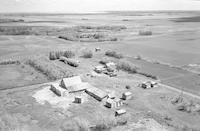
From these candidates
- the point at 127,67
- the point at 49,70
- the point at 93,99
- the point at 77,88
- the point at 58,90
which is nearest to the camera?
the point at 93,99

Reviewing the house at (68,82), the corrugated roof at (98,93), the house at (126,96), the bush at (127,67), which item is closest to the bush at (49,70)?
the house at (68,82)

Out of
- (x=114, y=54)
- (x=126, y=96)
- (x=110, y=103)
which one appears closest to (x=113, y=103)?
(x=110, y=103)

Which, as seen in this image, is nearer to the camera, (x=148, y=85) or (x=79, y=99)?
(x=79, y=99)

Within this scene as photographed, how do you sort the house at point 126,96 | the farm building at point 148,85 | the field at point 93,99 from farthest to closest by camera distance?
the farm building at point 148,85 < the house at point 126,96 < the field at point 93,99

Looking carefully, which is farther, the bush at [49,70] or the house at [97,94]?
the bush at [49,70]

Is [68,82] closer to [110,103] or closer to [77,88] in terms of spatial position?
[77,88]

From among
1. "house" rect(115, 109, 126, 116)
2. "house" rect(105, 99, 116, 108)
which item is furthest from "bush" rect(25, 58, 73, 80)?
"house" rect(115, 109, 126, 116)

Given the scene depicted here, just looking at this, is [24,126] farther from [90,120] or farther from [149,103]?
[149,103]

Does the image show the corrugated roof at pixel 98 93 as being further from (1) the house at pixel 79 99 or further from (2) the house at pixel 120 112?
(2) the house at pixel 120 112

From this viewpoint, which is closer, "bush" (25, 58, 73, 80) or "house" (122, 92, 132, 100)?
"house" (122, 92, 132, 100)

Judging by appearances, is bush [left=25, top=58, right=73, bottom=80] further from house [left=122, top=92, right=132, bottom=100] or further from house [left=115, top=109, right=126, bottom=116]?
house [left=115, top=109, right=126, bottom=116]

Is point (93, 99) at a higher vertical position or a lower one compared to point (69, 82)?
lower
